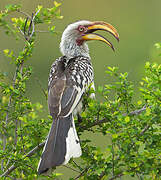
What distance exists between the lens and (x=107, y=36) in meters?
10.1

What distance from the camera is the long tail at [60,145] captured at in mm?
2578

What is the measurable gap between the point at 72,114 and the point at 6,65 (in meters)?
5.15

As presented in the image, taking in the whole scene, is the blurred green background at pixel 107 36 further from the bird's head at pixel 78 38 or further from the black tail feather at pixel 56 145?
the black tail feather at pixel 56 145

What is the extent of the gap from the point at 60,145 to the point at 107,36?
7506mm

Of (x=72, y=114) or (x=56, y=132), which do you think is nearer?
(x=56, y=132)

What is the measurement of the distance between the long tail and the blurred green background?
→ 14.1ft

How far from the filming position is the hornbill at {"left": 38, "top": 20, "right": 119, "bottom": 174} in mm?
2635

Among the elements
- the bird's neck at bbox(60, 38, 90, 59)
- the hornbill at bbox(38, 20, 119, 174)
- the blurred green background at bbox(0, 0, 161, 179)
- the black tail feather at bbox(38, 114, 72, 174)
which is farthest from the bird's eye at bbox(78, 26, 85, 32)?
the blurred green background at bbox(0, 0, 161, 179)

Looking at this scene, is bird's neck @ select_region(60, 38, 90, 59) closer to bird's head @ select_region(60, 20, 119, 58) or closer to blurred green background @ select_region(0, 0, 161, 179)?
bird's head @ select_region(60, 20, 119, 58)

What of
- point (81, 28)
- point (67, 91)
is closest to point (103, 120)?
point (67, 91)

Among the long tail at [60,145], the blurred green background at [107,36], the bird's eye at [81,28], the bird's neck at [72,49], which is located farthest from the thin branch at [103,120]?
the blurred green background at [107,36]

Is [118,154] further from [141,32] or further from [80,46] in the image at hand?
[141,32]

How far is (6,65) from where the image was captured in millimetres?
8039

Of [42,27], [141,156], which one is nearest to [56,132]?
[141,156]
